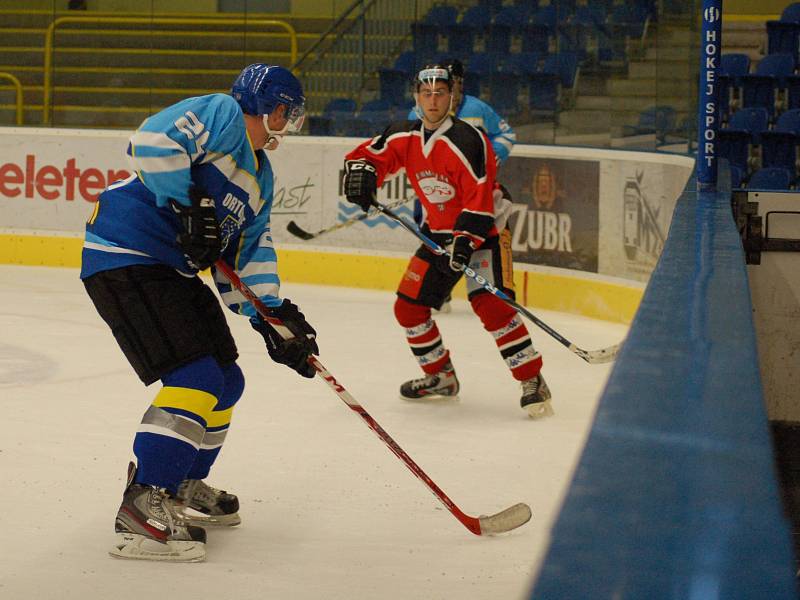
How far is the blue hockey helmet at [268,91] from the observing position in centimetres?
276

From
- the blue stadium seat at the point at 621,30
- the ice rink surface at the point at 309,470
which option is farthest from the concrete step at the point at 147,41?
the ice rink surface at the point at 309,470

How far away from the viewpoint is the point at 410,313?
172 inches

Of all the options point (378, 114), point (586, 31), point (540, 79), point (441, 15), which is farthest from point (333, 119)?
point (586, 31)

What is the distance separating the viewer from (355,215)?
23.7 ft

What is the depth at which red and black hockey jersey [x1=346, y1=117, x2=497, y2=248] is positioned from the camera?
410 centimetres

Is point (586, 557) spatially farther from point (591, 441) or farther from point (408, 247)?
point (408, 247)

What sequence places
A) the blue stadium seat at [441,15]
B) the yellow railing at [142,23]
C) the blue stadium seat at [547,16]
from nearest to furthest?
the blue stadium seat at [547,16] < the blue stadium seat at [441,15] < the yellow railing at [142,23]

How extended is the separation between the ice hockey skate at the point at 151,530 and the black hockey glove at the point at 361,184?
165 cm

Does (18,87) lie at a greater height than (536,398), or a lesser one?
greater

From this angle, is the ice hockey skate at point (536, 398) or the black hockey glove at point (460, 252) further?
the ice hockey skate at point (536, 398)

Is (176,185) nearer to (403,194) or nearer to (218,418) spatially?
(218,418)

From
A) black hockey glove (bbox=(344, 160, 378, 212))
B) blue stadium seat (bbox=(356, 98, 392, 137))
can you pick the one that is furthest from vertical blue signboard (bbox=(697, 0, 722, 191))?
blue stadium seat (bbox=(356, 98, 392, 137))

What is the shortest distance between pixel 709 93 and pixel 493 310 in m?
1.16

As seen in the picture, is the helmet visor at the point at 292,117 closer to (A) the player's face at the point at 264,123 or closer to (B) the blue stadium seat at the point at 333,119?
(A) the player's face at the point at 264,123
